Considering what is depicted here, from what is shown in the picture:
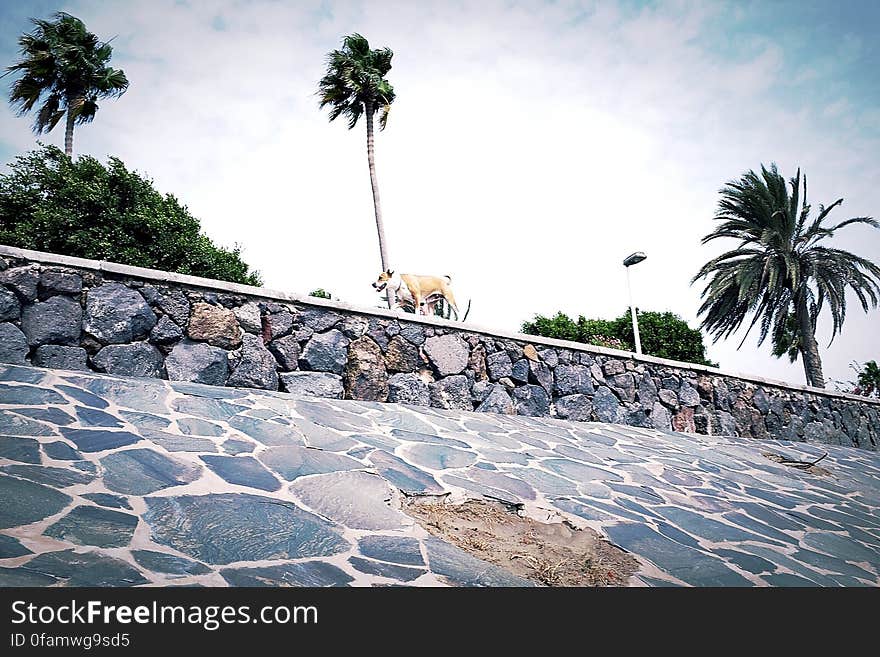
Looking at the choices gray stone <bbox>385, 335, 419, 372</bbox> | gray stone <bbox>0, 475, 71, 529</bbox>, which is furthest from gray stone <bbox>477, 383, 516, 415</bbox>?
gray stone <bbox>0, 475, 71, 529</bbox>

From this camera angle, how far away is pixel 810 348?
16.0 metres

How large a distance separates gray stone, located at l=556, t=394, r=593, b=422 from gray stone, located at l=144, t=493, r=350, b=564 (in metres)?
5.37

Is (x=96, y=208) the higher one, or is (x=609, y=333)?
(x=96, y=208)

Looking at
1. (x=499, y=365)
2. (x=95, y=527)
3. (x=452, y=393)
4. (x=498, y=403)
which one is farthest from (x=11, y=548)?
(x=499, y=365)

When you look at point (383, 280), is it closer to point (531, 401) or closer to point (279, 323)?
point (279, 323)

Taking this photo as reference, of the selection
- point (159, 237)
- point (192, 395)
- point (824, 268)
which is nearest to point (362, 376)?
point (192, 395)

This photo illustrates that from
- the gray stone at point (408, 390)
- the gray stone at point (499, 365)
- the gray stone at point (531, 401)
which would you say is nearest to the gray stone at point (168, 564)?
the gray stone at point (408, 390)

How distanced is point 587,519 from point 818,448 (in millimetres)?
8106

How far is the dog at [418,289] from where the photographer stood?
7.31 m

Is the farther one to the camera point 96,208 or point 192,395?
point 96,208

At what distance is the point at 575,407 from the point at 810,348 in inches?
500

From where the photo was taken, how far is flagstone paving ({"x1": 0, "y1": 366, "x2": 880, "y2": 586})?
7.48ft

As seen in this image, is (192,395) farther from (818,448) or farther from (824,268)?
(824,268)

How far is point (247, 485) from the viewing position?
3139mm
